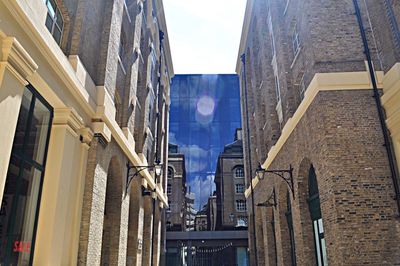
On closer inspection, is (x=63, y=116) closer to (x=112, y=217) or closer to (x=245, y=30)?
(x=112, y=217)

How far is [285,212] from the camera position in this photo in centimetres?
1413

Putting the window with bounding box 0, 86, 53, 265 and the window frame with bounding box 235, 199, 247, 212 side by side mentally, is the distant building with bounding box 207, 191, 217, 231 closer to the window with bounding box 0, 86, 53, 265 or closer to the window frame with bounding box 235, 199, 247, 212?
the window frame with bounding box 235, 199, 247, 212

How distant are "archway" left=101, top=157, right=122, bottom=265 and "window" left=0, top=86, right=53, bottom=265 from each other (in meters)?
4.51

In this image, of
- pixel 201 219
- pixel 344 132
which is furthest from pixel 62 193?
pixel 201 219

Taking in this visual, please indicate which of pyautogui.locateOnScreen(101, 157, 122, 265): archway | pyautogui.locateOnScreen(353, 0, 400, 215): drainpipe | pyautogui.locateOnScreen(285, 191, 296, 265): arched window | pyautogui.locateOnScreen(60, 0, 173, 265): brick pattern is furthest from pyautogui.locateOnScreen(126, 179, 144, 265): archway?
pyautogui.locateOnScreen(353, 0, 400, 215): drainpipe

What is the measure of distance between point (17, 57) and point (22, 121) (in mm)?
1778

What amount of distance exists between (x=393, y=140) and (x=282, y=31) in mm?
7452

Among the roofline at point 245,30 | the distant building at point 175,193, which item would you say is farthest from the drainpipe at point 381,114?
the distant building at point 175,193

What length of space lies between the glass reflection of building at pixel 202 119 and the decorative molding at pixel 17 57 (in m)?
34.8

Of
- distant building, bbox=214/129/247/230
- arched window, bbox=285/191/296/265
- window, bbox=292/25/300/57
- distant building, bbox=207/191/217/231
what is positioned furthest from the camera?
distant building, bbox=207/191/217/231

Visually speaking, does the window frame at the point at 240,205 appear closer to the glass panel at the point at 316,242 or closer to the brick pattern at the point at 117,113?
the brick pattern at the point at 117,113

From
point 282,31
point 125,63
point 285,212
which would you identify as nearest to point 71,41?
point 125,63

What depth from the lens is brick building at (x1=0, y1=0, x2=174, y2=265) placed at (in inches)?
256

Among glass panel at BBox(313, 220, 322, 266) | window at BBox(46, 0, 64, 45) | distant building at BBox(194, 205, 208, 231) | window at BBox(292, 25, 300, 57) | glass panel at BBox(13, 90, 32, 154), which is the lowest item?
glass panel at BBox(313, 220, 322, 266)
